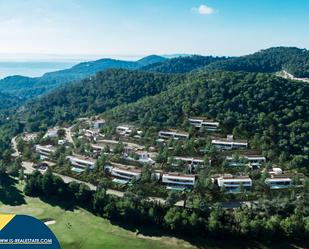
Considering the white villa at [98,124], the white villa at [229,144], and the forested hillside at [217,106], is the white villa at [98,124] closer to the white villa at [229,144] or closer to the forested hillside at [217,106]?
the forested hillside at [217,106]

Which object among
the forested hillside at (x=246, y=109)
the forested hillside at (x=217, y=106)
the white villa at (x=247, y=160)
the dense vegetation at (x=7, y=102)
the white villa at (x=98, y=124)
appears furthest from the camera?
the dense vegetation at (x=7, y=102)

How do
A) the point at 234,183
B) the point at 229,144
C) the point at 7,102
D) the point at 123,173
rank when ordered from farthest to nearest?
the point at 7,102 → the point at 229,144 → the point at 123,173 → the point at 234,183

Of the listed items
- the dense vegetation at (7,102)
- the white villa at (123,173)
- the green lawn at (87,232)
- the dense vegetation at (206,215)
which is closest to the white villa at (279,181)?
the dense vegetation at (206,215)

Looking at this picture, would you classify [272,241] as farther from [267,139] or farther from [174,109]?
[174,109]

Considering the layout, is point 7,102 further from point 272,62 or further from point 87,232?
point 87,232

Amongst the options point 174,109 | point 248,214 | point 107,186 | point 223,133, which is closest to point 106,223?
point 107,186

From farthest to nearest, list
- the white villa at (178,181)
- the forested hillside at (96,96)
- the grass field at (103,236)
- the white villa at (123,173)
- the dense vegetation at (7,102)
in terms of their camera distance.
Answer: the dense vegetation at (7,102) < the forested hillside at (96,96) < the white villa at (123,173) < the white villa at (178,181) < the grass field at (103,236)

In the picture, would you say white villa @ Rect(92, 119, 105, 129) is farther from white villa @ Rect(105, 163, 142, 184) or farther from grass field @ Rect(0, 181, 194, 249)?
grass field @ Rect(0, 181, 194, 249)

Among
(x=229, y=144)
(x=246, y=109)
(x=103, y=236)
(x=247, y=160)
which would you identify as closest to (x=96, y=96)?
(x=246, y=109)
